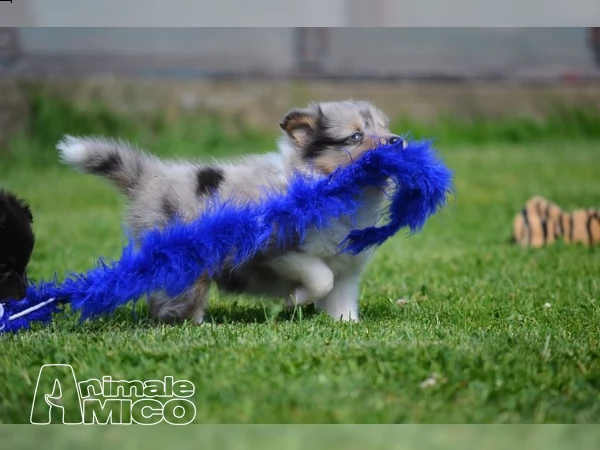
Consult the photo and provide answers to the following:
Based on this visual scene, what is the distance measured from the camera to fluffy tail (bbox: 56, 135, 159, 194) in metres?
4.64

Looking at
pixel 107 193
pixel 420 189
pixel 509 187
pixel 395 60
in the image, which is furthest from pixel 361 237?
pixel 395 60

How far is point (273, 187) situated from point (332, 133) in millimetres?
423

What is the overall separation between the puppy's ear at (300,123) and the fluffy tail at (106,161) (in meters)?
0.77

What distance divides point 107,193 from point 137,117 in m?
2.22

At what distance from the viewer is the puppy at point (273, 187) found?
4539 millimetres

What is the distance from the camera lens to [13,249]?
478cm

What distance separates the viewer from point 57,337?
4195 millimetres

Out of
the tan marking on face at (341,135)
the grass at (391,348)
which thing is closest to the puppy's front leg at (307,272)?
the grass at (391,348)

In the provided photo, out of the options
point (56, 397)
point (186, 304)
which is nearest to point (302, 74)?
point (186, 304)

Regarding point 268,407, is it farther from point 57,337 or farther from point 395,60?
point 395,60

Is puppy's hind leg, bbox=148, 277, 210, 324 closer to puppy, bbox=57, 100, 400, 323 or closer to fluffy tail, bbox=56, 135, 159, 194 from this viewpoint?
puppy, bbox=57, 100, 400, 323

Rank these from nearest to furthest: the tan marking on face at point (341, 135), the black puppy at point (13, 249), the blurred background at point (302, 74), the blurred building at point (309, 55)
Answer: the tan marking on face at point (341, 135) → the black puppy at point (13, 249) → the blurred building at point (309, 55) → the blurred background at point (302, 74)

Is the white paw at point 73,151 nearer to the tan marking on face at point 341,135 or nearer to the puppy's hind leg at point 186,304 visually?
the puppy's hind leg at point 186,304

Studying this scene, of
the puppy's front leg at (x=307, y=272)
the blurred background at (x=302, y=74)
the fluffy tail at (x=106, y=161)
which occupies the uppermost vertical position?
the blurred background at (x=302, y=74)
